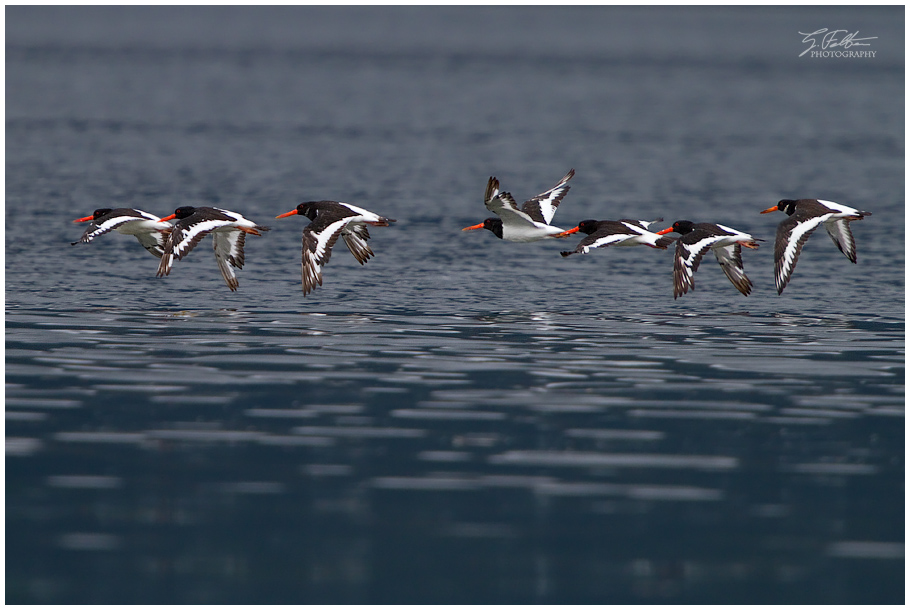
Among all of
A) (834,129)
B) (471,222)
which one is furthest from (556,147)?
(471,222)

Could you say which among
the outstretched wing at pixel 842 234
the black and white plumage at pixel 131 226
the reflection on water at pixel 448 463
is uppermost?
the black and white plumage at pixel 131 226

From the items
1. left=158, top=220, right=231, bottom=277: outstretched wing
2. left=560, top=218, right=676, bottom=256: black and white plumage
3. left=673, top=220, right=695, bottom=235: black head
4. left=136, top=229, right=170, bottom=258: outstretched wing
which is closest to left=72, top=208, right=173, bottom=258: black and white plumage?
left=136, top=229, right=170, bottom=258: outstretched wing

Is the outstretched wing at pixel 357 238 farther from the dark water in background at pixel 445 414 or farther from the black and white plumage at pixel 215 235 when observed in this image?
the black and white plumage at pixel 215 235

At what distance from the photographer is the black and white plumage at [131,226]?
21.5 meters

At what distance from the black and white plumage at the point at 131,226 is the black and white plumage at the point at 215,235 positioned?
0.41 m

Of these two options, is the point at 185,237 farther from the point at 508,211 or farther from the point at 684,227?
the point at 684,227

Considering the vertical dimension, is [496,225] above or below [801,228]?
above

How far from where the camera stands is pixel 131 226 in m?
21.8

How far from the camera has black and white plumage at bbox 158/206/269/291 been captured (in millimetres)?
20578

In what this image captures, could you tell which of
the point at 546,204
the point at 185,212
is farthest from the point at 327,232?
the point at 546,204

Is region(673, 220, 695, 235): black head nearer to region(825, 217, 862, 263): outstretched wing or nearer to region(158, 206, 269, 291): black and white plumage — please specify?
region(825, 217, 862, 263): outstretched wing

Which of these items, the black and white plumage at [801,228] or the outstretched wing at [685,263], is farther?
the black and white plumage at [801,228]

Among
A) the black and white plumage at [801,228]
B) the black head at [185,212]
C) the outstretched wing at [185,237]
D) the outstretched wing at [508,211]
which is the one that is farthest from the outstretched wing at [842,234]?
the black head at [185,212]

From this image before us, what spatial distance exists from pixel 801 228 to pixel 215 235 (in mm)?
8328
